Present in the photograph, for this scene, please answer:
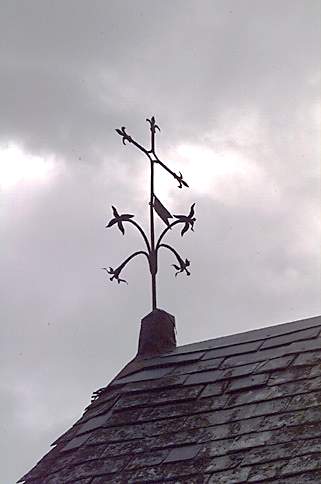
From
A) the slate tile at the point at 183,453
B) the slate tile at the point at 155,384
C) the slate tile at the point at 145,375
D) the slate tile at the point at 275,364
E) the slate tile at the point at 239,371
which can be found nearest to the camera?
the slate tile at the point at 183,453

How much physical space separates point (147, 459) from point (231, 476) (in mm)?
635

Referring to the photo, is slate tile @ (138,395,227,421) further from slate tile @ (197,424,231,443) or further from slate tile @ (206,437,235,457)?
slate tile @ (206,437,235,457)

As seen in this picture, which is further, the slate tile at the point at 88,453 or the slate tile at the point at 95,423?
the slate tile at the point at 95,423

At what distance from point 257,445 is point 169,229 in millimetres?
2503

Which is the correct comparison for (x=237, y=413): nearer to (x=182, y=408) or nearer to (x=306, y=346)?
(x=182, y=408)

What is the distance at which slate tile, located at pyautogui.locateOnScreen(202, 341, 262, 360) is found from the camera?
596 centimetres

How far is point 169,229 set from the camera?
23.1 ft

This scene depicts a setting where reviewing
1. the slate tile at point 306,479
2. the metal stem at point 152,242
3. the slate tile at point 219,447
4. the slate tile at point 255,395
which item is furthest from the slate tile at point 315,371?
the metal stem at point 152,242

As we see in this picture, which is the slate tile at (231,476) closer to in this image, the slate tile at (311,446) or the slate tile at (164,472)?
the slate tile at (164,472)

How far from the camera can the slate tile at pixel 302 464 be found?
4.42 meters

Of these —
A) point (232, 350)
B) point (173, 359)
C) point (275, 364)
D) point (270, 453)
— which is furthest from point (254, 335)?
point (270, 453)

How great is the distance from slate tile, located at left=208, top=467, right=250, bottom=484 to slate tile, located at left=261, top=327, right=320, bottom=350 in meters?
1.25

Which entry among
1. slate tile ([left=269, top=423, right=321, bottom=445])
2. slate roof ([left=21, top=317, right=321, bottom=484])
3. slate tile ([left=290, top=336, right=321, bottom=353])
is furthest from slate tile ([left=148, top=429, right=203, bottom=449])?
slate tile ([left=290, top=336, right=321, bottom=353])

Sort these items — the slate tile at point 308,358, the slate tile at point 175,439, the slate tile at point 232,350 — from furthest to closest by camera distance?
1. the slate tile at point 232,350
2. the slate tile at point 308,358
3. the slate tile at point 175,439
